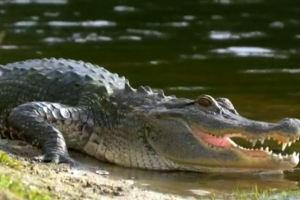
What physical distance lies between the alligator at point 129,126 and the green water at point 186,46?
0.20m

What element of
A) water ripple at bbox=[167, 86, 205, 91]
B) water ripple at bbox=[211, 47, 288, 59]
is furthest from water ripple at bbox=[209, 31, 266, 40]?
water ripple at bbox=[167, 86, 205, 91]

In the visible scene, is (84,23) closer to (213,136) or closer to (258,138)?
(213,136)

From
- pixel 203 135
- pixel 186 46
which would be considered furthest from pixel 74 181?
pixel 186 46

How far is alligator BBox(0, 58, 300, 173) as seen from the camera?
732 cm

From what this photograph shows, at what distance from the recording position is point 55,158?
281 inches

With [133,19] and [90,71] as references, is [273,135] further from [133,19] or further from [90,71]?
[133,19]

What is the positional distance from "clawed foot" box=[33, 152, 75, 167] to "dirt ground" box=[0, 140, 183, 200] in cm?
10

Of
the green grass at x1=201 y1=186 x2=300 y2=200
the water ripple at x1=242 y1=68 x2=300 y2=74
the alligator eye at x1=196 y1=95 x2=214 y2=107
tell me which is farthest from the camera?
the water ripple at x1=242 y1=68 x2=300 y2=74

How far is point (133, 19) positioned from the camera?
17.8 metres

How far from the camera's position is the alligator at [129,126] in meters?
7.32

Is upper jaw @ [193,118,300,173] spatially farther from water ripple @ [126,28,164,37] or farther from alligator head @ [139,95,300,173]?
water ripple @ [126,28,164,37]

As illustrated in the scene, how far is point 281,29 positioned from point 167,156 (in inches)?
374

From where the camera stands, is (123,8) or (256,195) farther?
(123,8)

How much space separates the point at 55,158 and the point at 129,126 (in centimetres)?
103
